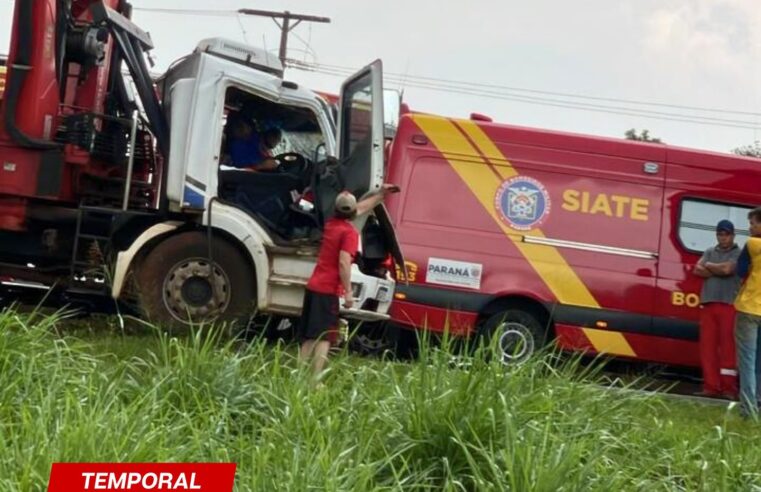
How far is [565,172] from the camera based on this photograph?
36.2 ft

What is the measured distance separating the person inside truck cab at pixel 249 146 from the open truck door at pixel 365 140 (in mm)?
634

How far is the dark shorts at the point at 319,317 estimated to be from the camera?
7.77 metres

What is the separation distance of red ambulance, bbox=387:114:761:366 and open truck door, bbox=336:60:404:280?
0.99 meters

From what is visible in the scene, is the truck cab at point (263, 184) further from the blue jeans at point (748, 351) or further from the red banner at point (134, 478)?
the red banner at point (134, 478)

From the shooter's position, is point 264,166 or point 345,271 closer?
point 345,271

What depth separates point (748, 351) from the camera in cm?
908

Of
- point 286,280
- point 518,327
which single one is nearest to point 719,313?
point 518,327

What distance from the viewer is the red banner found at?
248 cm

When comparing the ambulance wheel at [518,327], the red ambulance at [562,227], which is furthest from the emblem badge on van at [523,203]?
the ambulance wheel at [518,327]

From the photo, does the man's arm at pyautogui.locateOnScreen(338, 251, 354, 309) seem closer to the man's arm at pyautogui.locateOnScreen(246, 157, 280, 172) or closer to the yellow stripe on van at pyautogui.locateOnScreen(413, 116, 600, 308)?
the man's arm at pyautogui.locateOnScreen(246, 157, 280, 172)

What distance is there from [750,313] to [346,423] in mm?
5121

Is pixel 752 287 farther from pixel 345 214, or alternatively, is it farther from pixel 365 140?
pixel 345 214

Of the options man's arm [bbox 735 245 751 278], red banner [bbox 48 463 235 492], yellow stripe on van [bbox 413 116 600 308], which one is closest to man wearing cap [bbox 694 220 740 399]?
man's arm [bbox 735 245 751 278]

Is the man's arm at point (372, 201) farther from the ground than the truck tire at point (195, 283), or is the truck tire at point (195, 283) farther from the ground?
the man's arm at point (372, 201)
